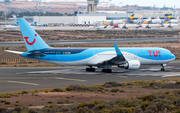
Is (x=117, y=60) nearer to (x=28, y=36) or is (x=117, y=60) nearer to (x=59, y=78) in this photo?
(x=59, y=78)

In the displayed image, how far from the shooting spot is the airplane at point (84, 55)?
42.3 meters

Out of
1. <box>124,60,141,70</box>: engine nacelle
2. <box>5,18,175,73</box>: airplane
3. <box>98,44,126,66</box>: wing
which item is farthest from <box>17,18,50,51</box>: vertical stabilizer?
<box>124,60,141,70</box>: engine nacelle

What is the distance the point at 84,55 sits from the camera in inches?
1720

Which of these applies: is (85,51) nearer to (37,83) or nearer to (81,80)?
(81,80)

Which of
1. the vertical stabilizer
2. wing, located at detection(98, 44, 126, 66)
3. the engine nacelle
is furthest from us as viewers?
the vertical stabilizer

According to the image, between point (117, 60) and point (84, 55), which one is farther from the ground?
point (84, 55)

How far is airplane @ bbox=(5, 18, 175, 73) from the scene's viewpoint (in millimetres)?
42344

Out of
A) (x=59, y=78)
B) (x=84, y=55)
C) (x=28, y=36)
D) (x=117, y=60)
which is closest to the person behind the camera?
(x=59, y=78)

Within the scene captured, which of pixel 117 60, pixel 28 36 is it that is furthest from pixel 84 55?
pixel 28 36

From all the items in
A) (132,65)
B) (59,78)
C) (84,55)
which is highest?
(84,55)

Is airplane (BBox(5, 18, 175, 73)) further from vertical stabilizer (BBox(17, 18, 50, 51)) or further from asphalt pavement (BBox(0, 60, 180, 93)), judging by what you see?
asphalt pavement (BBox(0, 60, 180, 93))

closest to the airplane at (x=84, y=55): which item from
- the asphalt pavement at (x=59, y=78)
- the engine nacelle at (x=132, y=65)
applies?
the engine nacelle at (x=132, y=65)

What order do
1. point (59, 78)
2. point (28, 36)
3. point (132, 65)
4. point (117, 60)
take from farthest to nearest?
1. point (28, 36)
2. point (117, 60)
3. point (132, 65)
4. point (59, 78)

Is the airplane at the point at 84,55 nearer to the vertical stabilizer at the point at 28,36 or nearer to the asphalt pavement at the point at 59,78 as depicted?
the vertical stabilizer at the point at 28,36
